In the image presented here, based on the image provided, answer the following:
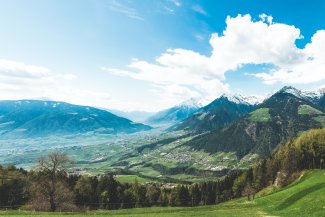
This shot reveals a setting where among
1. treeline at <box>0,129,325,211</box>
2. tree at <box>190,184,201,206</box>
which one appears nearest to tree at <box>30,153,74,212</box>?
treeline at <box>0,129,325,211</box>

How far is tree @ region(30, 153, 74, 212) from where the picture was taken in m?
89.5

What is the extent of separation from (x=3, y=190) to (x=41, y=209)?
46959mm

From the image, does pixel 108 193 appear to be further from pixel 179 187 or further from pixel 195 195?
pixel 195 195

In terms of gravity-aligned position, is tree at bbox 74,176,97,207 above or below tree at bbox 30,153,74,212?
below

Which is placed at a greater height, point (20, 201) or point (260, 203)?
point (260, 203)

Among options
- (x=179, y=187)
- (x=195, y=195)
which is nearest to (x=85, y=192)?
(x=179, y=187)

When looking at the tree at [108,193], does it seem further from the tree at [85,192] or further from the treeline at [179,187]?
the tree at [85,192]

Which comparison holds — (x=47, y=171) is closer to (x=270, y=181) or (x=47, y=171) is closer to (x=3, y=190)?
(x=3, y=190)

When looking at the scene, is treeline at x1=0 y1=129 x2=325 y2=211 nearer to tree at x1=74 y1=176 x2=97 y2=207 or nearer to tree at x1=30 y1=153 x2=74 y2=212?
tree at x1=74 y1=176 x2=97 y2=207

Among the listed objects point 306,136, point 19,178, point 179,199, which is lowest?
point 179,199

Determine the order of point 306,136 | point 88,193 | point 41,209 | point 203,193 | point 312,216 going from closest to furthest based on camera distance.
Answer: point 312,216, point 41,209, point 88,193, point 306,136, point 203,193

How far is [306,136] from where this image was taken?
555ft

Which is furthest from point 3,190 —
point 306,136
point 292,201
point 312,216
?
point 306,136

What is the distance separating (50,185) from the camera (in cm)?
9025
